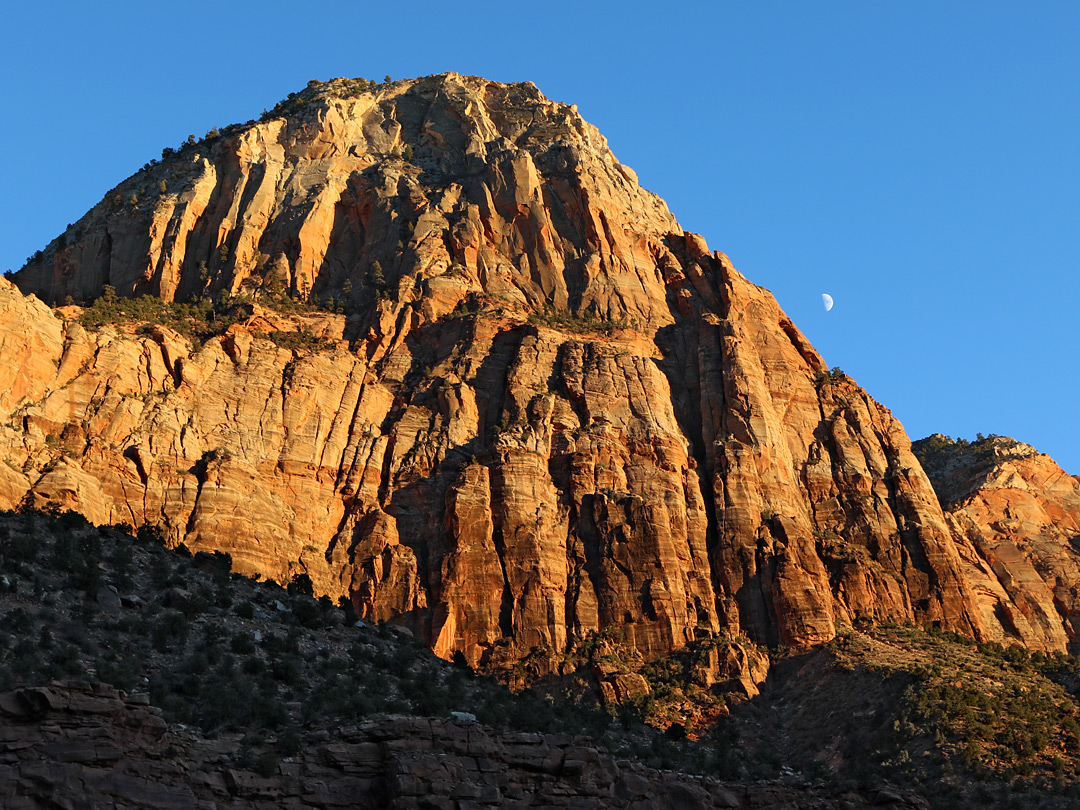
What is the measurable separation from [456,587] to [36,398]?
2355 centimetres

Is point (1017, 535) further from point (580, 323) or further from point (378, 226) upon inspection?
point (378, 226)

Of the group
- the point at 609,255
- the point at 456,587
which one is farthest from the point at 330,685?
the point at 609,255

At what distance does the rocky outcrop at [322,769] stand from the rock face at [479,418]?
2533cm

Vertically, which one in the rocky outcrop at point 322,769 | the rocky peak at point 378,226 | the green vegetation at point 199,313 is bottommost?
the rocky outcrop at point 322,769

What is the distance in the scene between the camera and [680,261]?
9550cm

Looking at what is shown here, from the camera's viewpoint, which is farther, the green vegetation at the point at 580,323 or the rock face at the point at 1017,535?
the green vegetation at the point at 580,323

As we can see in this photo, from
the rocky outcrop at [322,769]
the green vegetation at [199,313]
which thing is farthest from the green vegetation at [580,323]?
the rocky outcrop at [322,769]

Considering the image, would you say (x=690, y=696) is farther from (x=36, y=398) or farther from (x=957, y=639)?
(x=36, y=398)

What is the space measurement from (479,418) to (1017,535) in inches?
1340

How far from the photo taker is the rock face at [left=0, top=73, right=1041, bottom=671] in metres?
71.1

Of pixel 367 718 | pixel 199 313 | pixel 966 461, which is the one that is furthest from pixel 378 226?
pixel 367 718

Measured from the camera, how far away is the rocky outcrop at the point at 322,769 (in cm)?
3316

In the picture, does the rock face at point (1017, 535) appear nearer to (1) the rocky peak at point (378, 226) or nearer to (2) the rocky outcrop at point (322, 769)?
(1) the rocky peak at point (378, 226)

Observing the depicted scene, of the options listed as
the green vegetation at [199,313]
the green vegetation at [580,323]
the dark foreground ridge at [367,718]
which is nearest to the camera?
the dark foreground ridge at [367,718]
